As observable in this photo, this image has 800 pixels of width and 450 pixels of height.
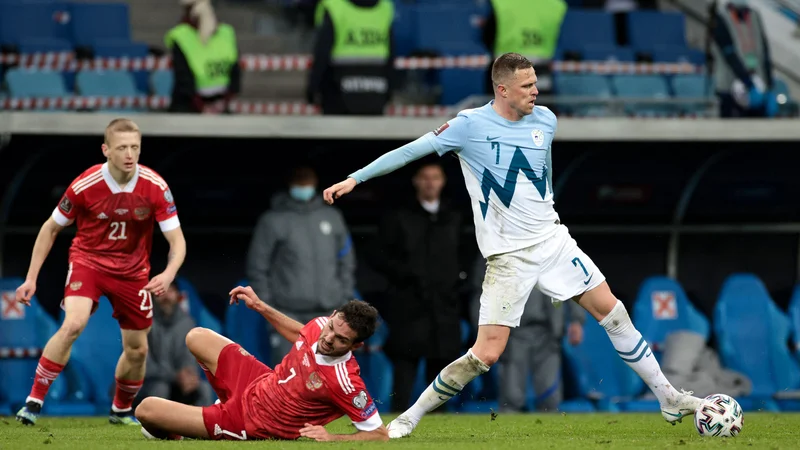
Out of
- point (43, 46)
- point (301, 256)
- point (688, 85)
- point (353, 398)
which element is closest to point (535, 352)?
point (301, 256)

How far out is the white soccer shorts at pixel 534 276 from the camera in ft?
26.7

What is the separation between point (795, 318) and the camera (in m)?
13.7

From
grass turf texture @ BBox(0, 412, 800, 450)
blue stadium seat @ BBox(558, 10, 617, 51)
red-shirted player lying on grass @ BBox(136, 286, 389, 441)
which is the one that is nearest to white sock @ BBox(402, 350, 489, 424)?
grass turf texture @ BBox(0, 412, 800, 450)

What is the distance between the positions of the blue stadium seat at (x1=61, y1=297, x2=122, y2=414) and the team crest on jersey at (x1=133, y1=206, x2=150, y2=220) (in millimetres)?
3319

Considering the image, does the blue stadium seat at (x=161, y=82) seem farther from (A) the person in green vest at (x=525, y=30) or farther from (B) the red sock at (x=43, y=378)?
(B) the red sock at (x=43, y=378)

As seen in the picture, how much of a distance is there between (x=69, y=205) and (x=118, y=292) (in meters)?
0.67

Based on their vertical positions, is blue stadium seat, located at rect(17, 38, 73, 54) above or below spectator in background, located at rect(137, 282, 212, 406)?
above

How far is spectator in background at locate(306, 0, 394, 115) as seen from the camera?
12383mm

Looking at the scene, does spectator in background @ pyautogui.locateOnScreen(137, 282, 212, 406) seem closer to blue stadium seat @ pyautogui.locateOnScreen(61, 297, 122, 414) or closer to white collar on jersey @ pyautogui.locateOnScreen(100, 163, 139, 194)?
blue stadium seat @ pyautogui.locateOnScreen(61, 297, 122, 414)

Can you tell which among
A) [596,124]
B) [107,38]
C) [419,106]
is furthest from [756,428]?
[107,38]

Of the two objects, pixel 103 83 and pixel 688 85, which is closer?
pixel 103 83

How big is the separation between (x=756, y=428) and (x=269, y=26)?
8.48 m

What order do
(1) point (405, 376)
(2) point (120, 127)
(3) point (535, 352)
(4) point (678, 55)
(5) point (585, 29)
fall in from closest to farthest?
(2) point (120, 127) → (1) point (405, 376) → (3) point (535, 352) → (4) point (678, 55) → (5) point (585, 29)

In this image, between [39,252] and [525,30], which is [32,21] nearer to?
[525,30]
